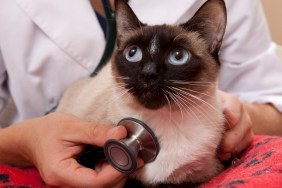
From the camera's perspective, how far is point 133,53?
0.81 meters

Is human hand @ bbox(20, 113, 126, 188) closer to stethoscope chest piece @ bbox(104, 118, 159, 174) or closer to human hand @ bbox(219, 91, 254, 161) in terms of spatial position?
stethoscope chest piece @ bbox(104, 118, 159, 174)

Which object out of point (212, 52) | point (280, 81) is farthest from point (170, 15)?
point (280, 81)

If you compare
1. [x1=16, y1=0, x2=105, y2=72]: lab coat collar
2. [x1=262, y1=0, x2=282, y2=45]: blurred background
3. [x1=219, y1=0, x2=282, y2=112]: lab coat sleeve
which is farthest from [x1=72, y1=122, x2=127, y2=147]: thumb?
[x1=262, y1=0, x2=282, y2=45]: blurred background

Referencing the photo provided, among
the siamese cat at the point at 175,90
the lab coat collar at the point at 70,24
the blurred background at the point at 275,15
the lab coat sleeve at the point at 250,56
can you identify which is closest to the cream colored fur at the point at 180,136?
the siamese cat at the point at 175,90

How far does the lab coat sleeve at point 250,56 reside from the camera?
1272mm

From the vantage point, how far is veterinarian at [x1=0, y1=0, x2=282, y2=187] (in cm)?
89

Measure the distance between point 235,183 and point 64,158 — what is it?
357mm

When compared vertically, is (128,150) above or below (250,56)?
above

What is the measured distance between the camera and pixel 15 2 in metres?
1.15

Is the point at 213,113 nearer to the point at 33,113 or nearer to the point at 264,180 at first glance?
the point at 264,180

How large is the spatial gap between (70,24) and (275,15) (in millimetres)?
1318

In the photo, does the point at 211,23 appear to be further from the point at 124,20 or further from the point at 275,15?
the point at 275,15

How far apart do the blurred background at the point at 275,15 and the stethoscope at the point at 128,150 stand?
152cm

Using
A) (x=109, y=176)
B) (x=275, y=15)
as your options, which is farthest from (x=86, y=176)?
(x=275, y=15)
